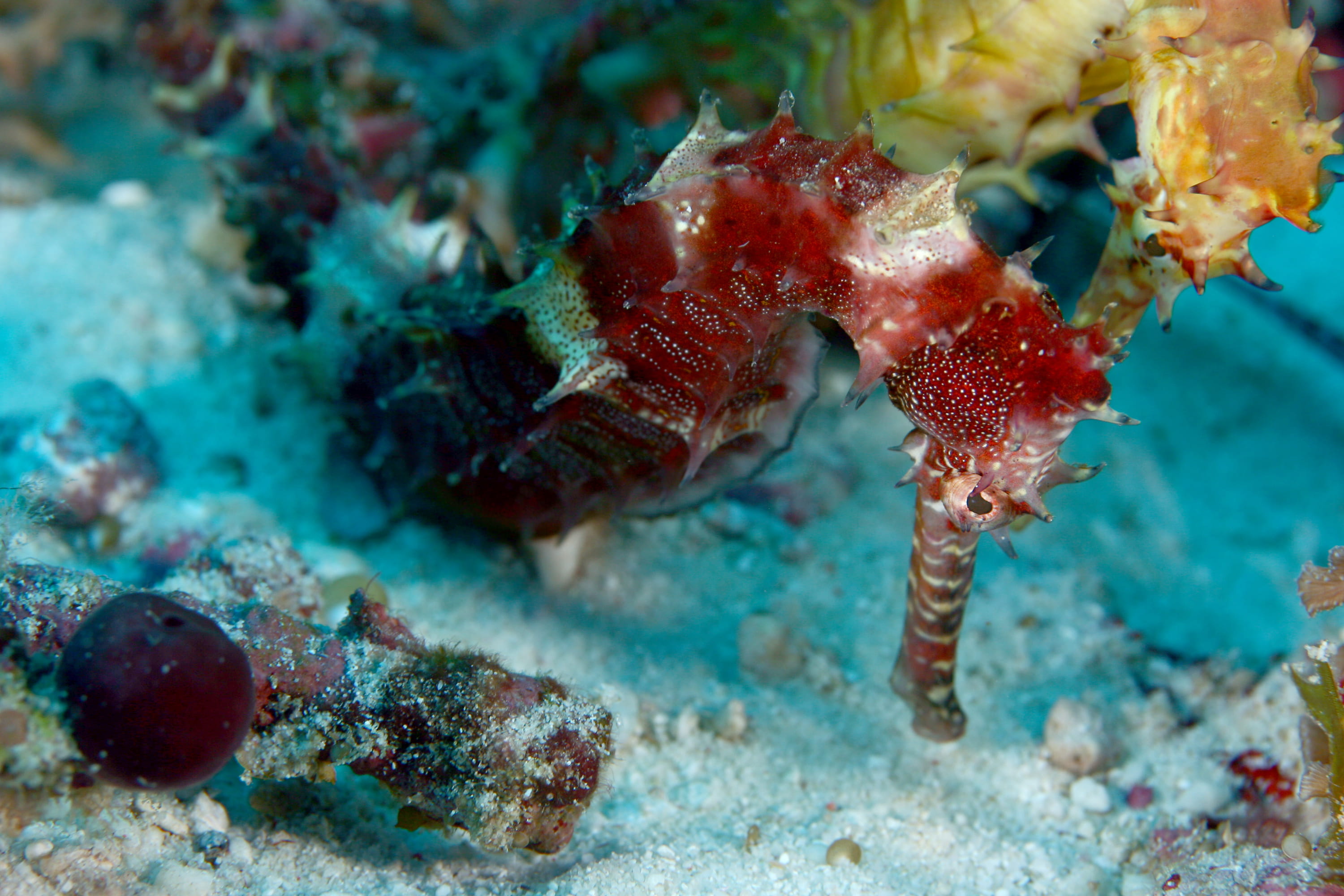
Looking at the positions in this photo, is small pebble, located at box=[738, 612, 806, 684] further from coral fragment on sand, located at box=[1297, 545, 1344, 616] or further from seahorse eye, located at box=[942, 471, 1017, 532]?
coral fragment on sand, located at box=[1297, 545, 1344, 616]

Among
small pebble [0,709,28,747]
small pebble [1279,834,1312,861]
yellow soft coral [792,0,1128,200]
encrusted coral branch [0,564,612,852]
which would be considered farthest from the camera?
yellow soft coral [792,0,1128,200]

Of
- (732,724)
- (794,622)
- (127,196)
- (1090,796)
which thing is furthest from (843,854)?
(127,196)

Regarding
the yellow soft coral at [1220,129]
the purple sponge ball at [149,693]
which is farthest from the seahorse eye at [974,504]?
the purple sponge ball at [149,693]

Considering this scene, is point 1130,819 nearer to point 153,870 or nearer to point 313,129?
point 153,870

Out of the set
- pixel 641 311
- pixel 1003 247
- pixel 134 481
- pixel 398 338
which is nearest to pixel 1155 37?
pixel 641 311

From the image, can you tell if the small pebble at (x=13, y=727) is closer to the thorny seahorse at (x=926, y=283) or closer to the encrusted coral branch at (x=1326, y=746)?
the thorny seahorse at (x=926, y=283)

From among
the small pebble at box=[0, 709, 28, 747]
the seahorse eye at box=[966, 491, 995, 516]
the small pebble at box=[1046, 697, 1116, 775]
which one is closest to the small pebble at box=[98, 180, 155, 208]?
the small pebble at box=[0, 709, 28, 747]
